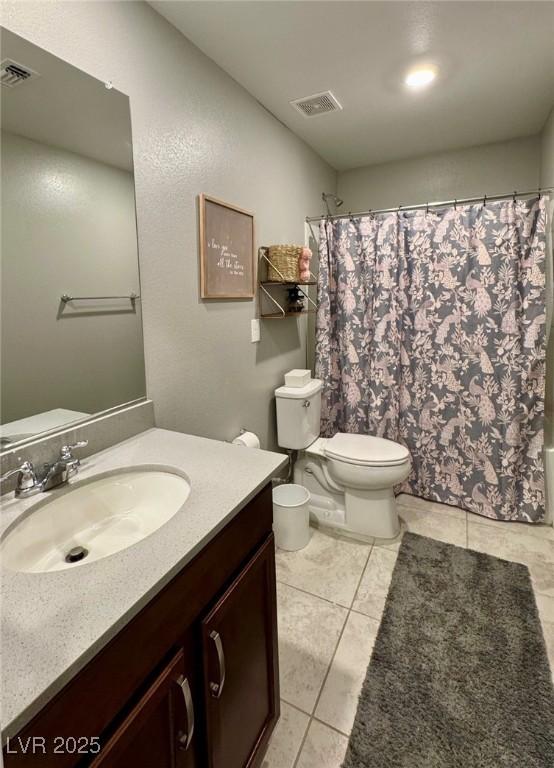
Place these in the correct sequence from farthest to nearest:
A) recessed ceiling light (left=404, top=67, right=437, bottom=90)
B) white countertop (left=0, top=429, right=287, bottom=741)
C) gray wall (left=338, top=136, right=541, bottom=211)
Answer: gray wall (left=338, top=136, right=541, bottom=211)
recessed ceiling light (left=404, top=67, right=437, bottom=90)
white countertop (left=0, top=429, right=287, bottom=741)

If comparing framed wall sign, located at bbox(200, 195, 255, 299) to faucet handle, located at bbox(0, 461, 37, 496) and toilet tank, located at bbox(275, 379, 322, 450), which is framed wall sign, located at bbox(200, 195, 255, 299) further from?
faucet handle, located at bbox(0, 461, 37, 496)

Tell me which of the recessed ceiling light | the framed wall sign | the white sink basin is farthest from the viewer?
the recessed ceiling light

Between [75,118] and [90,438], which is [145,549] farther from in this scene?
[75,118]

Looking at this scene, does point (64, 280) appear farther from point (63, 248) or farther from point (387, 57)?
point (387, 57)

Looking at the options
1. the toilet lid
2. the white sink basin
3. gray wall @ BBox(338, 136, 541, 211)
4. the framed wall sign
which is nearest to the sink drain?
the white sink basin

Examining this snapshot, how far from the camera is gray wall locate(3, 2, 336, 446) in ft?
3.86

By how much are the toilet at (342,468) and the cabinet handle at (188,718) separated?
1.44m

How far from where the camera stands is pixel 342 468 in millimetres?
2070

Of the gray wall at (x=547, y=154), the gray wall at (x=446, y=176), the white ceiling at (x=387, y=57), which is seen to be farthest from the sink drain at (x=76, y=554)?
the gray wall at (x=446, y=176)

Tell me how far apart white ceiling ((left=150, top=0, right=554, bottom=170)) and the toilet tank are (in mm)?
1524

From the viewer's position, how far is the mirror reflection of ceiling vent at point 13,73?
3.12 ft

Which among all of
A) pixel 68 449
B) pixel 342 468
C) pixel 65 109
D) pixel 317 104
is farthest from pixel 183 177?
pixel 342 468

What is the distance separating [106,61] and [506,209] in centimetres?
197

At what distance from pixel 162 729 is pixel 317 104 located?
250cm
